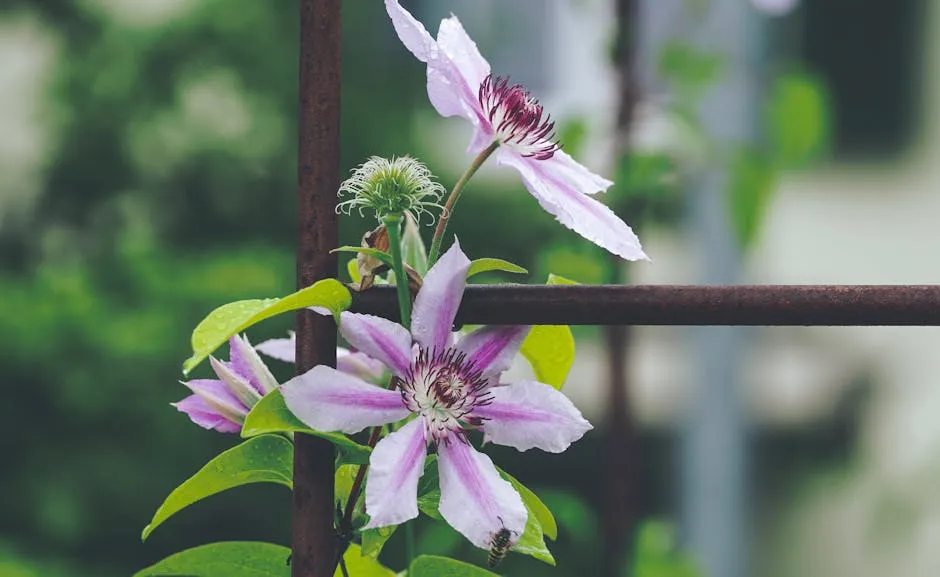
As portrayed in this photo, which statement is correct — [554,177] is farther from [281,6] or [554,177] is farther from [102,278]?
[281,6]

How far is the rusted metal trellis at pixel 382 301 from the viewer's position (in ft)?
1.26

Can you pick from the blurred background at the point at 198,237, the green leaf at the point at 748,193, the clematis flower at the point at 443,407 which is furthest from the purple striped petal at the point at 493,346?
the blurred background at the point at 198,237

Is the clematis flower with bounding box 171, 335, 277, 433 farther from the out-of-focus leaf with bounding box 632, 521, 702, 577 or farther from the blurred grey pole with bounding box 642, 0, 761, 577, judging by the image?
the blurred grey pole with bounding box 642, 0, 761, 577

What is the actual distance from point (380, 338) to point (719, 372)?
168 cm

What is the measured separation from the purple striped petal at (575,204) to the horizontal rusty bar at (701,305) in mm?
21

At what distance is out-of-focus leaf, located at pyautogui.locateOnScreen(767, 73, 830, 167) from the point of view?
1138mm

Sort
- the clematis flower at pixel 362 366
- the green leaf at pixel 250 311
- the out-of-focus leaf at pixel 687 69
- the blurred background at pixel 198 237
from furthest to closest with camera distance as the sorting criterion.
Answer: the blurred background at pixel 198 237 < the out-of-focus leaf at pixel 687 69 < the clematis flower at pixel 362 366 < the green leaf at pixel 250 311

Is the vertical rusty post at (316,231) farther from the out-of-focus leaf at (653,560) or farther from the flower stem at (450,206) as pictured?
the out-of-focus leaf at (653,560)

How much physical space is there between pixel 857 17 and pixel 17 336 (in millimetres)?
1994

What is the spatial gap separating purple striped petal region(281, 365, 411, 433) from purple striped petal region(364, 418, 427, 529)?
1cm

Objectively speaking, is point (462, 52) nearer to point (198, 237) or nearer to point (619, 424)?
point (619, 424)

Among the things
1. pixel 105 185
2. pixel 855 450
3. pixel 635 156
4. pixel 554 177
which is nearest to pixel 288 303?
pixel 554 177

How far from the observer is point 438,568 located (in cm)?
45

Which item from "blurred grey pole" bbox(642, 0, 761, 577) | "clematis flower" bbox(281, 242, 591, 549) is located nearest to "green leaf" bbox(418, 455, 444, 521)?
"clematis flower" bbox(281, 242, 591, 549)
